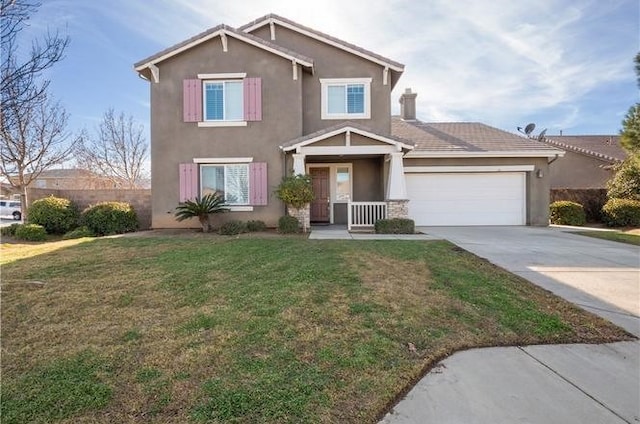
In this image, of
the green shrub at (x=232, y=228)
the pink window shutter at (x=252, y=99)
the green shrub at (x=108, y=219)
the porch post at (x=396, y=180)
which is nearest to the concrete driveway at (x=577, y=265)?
the porch post at (x=396, y=180)

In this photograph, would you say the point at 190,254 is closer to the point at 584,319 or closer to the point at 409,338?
the point at 409,338

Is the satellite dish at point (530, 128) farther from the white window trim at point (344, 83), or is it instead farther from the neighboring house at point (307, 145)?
the white window trim at point (344, 83)

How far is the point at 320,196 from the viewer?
1474cm

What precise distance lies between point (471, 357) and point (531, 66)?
16205mm

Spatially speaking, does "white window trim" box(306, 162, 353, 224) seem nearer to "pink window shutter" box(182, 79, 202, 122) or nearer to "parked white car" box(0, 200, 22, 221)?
"pink window shutter" box(182, 79, 202, 122)

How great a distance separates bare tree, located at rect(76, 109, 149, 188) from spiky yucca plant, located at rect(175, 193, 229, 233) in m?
17.6

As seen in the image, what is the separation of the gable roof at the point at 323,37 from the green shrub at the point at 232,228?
7963 millimetres

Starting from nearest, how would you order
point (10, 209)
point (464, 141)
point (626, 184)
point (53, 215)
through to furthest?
point (53, 215) → point (464, 141) → point (626, 184) → point (10, 209)

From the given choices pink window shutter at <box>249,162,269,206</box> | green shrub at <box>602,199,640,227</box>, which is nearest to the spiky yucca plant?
pink window shutter at <box>249,162,269,206</box>

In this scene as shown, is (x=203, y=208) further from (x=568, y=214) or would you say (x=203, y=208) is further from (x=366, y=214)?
(x=568, y=214)

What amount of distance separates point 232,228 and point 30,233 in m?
6.85

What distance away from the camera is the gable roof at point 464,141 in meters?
14.1

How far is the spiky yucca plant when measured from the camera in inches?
456

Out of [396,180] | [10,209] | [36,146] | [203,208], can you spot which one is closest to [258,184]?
[203,208]
